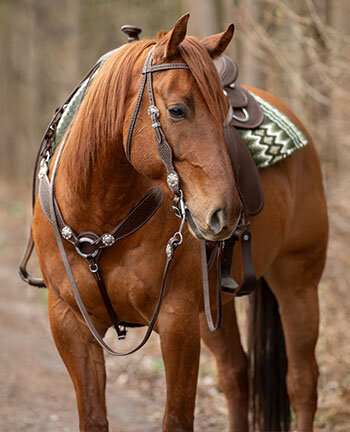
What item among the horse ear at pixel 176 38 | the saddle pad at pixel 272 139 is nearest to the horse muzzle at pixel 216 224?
the horse ear at pixel 176 38

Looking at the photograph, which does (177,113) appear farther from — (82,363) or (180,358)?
(82,363)

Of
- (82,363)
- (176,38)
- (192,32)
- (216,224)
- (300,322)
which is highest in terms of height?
(192,32)

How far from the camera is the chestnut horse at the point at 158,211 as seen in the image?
226 centimetres

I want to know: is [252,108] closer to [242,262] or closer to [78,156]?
[242,262]

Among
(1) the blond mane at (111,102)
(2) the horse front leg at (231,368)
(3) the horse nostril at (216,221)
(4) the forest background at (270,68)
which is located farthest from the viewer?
(4) the forest background at (270,68)

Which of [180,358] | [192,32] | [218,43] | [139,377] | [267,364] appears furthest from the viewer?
[192,32]

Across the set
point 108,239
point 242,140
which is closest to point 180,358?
point 108,239

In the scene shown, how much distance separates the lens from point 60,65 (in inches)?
538

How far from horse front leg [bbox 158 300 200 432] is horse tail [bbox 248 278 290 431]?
1.39 m

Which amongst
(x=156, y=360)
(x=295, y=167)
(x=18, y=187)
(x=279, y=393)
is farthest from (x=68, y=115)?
(x=18, y=187)

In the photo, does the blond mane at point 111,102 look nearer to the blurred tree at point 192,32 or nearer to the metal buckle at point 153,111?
the metal buckle at point 153,111

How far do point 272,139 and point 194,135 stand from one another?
132 centimetres

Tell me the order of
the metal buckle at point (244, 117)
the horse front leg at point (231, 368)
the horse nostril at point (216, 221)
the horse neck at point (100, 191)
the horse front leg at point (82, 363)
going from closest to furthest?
1. the horse nostril at point (216, 221)
2. the horse neck at point (100, 191)
3. the horse front leg at point (82, 363)
4. the metal buckle at point (244, 117)
5. the horse front leg at point (231, 368)

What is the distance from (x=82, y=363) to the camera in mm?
2887
